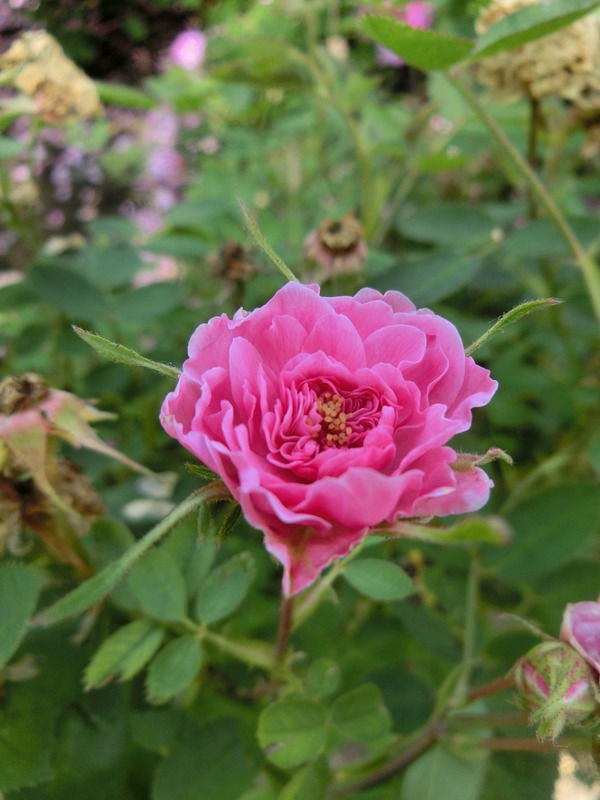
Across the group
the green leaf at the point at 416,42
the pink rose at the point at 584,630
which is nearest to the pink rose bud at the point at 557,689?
the pink rose at the point at 584,630

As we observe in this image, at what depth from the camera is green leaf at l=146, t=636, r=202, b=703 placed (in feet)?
1.11

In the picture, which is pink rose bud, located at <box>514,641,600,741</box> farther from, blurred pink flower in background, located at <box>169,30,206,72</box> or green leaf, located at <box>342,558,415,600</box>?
blurred pink flower in background, located at <box>169,30,206,72</box>

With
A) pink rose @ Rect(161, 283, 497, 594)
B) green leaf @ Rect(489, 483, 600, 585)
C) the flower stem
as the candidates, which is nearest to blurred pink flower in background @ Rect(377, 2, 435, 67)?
the flower stem

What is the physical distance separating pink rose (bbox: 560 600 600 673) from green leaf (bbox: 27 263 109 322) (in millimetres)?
432

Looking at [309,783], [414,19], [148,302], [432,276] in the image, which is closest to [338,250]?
[432,276]

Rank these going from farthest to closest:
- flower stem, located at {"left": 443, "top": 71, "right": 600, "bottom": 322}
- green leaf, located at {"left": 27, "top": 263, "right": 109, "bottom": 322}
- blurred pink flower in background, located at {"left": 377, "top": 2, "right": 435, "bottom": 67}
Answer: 1. blurred pink flower in background, located at {"left": 377, "top": 2, "right": 435, "bottom": 67}
2. green leaf, located at {"left": 27, "top": 263, "right": 109, "bottom": 322}
3. flower stem, located at {"left": 443, "top": 71, "right": 600, "bottom": 322}

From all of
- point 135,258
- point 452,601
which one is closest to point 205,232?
point 135,258

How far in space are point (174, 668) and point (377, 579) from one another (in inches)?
4.6

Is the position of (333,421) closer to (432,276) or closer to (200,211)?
(432,276)

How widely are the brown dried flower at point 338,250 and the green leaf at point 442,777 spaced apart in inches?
11.9

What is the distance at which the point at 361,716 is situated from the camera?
0.38m

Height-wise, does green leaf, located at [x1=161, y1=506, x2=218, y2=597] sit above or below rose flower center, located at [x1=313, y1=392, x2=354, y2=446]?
below

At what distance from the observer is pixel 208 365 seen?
0.86 ft

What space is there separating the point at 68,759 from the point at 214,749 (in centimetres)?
9
